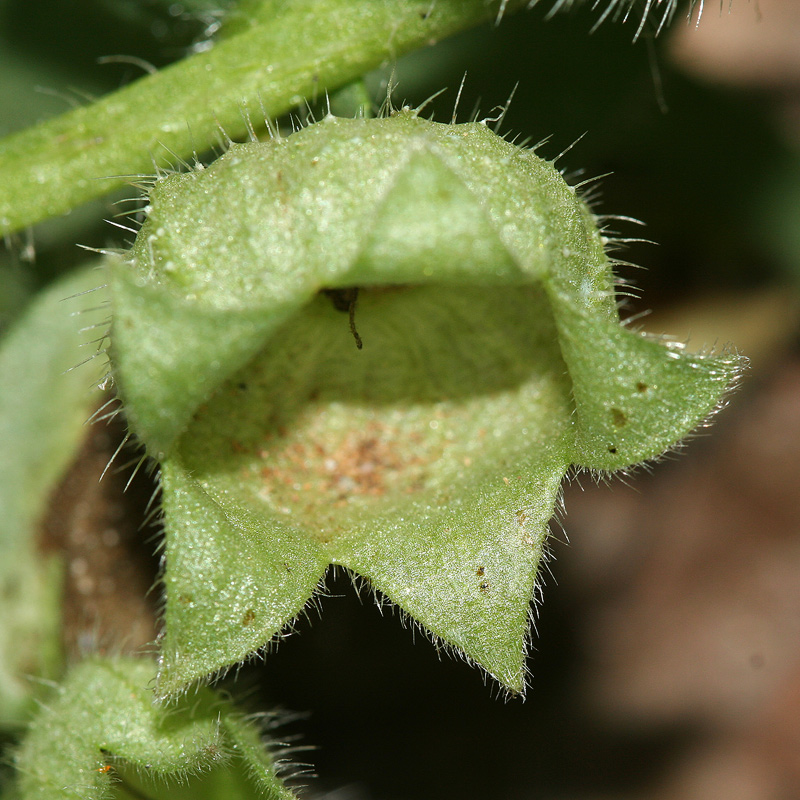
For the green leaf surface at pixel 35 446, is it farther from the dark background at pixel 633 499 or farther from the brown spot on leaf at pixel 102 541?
the dark background at pixel 633 499

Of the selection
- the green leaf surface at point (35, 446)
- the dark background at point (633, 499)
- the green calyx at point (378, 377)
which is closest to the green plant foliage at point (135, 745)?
the green calyx at point (378, 377)

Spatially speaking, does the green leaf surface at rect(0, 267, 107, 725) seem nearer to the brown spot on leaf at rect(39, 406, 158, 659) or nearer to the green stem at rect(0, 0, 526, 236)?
the brown spot on leaf at rect(39, 406, 158, 659)

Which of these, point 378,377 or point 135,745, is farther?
point 378,377

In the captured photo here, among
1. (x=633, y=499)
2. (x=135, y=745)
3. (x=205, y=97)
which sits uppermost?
(x=205, y=97)

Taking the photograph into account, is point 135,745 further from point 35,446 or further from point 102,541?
point 35,446

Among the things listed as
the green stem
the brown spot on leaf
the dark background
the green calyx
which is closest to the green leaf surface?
the brown spot on leaf

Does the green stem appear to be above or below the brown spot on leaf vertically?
above

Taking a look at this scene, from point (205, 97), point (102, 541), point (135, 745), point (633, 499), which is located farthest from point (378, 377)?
point (633, 499)
